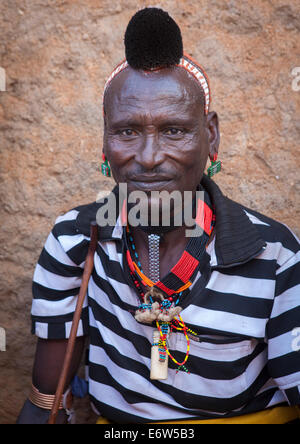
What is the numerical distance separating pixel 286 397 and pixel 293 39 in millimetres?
1666

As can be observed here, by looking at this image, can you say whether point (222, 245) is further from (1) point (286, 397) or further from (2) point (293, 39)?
(2) point (293, 39)

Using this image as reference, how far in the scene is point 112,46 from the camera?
97.2 inches

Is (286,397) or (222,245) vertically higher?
(222,245)

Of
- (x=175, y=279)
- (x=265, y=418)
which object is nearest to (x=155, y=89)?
(x=175, y=279)

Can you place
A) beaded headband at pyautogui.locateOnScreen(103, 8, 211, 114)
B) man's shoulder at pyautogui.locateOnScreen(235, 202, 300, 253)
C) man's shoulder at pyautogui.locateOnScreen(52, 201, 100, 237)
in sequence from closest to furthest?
beaded headband at pyautogui.locateOnScreen(103, 8, 211, 114) < man's shoulder at pyautogui.locateOnScreen(235, 202, 300, 253) < man's shoulder at pyautogui.locateOnScreen(52, 201, 100, 237)

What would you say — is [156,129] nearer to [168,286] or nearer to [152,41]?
[152,41]

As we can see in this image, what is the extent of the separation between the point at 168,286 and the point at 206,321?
186 mm

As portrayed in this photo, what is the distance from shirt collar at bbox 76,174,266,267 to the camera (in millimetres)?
1734

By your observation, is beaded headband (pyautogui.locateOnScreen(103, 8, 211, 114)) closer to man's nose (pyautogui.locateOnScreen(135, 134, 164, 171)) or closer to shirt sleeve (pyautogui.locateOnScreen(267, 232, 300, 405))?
man's nose (pyautogui.locateOnScreen(135, 134, 164, 171))

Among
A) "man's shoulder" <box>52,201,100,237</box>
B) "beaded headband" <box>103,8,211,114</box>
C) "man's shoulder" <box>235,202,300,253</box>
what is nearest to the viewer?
"beaded headband" <box>103,8,211,114</box>

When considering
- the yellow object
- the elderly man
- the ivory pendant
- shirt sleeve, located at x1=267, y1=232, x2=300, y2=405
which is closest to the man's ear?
the elderly man

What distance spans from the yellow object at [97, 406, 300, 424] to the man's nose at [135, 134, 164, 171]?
38.8 inches

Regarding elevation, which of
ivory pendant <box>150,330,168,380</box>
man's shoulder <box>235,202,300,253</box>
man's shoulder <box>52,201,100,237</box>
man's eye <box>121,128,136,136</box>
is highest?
man's eye <box>121,128,136,136</box>

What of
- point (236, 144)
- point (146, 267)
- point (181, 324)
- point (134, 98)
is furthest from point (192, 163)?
point (236, 144)
